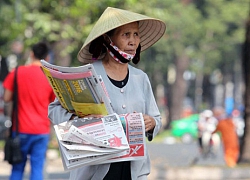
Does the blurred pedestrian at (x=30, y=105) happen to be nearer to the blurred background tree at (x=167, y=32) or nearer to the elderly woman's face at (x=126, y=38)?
the elderly woman's face at (x=126, y=38)

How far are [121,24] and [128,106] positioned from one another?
0.46 meters

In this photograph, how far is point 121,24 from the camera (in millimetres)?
4441

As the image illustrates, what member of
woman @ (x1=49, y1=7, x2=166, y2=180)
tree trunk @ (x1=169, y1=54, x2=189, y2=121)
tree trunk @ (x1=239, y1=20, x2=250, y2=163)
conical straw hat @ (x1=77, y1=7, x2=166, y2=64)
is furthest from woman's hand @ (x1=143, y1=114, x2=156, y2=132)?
tree trunk @ (x1=169, y1=54, x2=189, y2=121)

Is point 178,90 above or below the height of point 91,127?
below

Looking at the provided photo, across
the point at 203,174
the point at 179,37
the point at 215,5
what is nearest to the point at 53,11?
the point at 203,174

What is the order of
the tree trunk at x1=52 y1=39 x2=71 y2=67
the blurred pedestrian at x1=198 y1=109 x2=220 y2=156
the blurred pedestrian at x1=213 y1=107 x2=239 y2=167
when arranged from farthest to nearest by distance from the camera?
the blurred pedestrian at x1=198 y1=109 x2=220 y2=156 → the tree trunk at x1=52 y1=39 x2=71 y2=67 → the blurred pedestrian at x1=213 y1=107 x2=239 y2=167

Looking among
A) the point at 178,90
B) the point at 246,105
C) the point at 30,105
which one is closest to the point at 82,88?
the point at 30,105

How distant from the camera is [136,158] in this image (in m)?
4.34

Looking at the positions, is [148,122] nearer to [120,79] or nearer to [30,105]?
[120,79]

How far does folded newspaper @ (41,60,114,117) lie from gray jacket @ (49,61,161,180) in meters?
0.13

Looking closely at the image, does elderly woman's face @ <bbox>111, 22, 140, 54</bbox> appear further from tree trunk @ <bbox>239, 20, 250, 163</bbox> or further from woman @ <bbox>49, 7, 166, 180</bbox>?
tree trunk @ <bbox>239, 20, 250, 163</bbox>

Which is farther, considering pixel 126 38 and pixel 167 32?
pixel 167 32

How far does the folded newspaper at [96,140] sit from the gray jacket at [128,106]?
142mm

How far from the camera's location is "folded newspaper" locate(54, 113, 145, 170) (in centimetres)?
417
